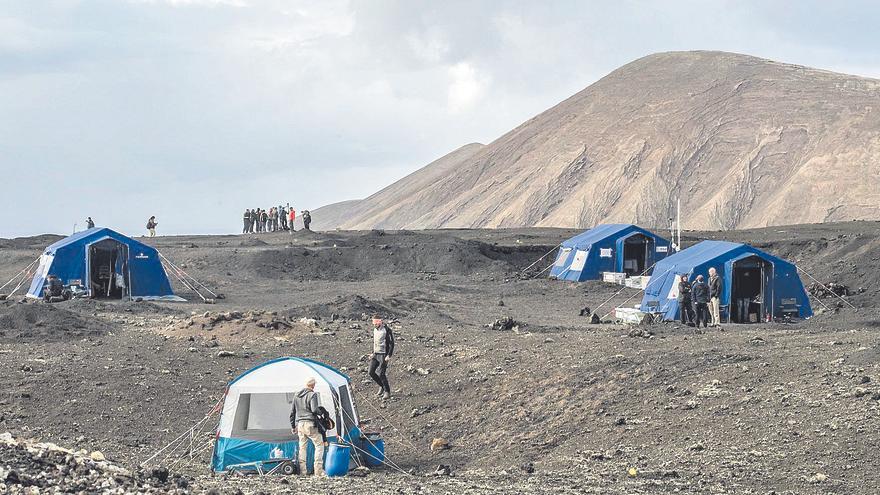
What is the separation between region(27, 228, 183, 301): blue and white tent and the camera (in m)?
39.4

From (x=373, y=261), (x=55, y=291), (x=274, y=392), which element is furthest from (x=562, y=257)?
(x=274, y=392)

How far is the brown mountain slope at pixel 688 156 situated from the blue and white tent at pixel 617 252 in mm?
50934

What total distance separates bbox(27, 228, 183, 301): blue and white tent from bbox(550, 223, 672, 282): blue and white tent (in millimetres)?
16804

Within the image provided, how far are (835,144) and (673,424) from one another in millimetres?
94748

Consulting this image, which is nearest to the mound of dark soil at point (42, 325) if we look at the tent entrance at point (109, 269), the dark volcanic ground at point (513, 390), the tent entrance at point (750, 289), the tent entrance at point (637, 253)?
the dark volcanic ground at point (513, 390)

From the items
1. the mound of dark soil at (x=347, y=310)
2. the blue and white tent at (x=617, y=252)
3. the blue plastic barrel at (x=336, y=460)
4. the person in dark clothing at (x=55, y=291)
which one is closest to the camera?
the blue plastic barrel at (x=336, y=460)

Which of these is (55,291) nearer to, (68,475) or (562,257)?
(562,257)

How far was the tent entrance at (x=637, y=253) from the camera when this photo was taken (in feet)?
160

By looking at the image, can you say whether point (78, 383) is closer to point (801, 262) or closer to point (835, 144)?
point (801, 262)

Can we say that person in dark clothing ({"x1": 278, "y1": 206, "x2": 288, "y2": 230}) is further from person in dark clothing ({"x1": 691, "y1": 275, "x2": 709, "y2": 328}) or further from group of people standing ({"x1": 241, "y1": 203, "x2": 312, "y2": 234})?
person in dark clothing ({"x1": 691, "y1": 275, "x2": 709, "y2": 328})

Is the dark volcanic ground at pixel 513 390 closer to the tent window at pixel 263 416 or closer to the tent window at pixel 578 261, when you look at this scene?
the tent window at pixel 263 416

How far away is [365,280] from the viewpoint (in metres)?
52.0

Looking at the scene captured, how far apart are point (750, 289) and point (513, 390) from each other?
538 inches

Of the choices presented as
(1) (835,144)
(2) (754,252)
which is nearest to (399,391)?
A: (2) (754,252)
